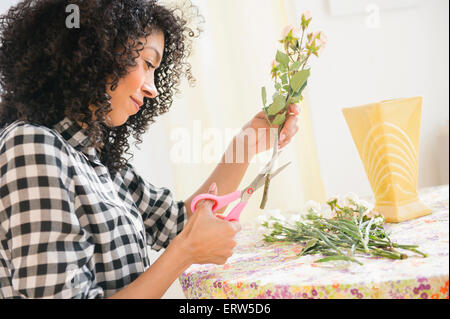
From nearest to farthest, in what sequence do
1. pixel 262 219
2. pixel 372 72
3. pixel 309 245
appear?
pixel 309 245, pixel 262 219, pixel 372 72

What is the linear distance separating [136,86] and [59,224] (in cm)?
32

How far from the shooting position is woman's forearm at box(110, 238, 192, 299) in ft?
2.22

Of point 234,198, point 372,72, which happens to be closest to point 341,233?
point 234,198

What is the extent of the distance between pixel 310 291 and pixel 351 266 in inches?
3.4

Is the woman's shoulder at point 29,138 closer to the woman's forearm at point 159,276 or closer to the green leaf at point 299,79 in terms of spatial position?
the woman's forearm at point 159,276

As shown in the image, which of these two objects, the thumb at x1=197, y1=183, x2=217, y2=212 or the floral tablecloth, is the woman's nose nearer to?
the thumb at x1=197, y1=183, x2=217, y2=212

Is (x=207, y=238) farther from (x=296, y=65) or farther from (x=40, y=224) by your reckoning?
(x=296, y=65)

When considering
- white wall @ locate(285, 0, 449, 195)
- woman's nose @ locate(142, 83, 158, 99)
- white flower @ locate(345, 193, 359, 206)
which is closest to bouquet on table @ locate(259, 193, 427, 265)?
white flower @ locate(345, 193, 359, 206)

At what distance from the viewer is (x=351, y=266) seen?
0.64 meters

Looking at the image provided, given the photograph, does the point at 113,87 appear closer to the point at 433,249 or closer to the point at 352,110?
the point at 352,110

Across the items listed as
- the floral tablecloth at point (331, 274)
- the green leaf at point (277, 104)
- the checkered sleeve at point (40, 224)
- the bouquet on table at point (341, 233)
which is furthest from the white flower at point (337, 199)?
the checkered sleeve at point (40, 224)

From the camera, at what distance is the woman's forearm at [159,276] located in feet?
2.22

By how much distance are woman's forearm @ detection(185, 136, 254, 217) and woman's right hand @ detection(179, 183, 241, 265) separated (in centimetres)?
35

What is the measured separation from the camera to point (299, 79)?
0.84 meters
